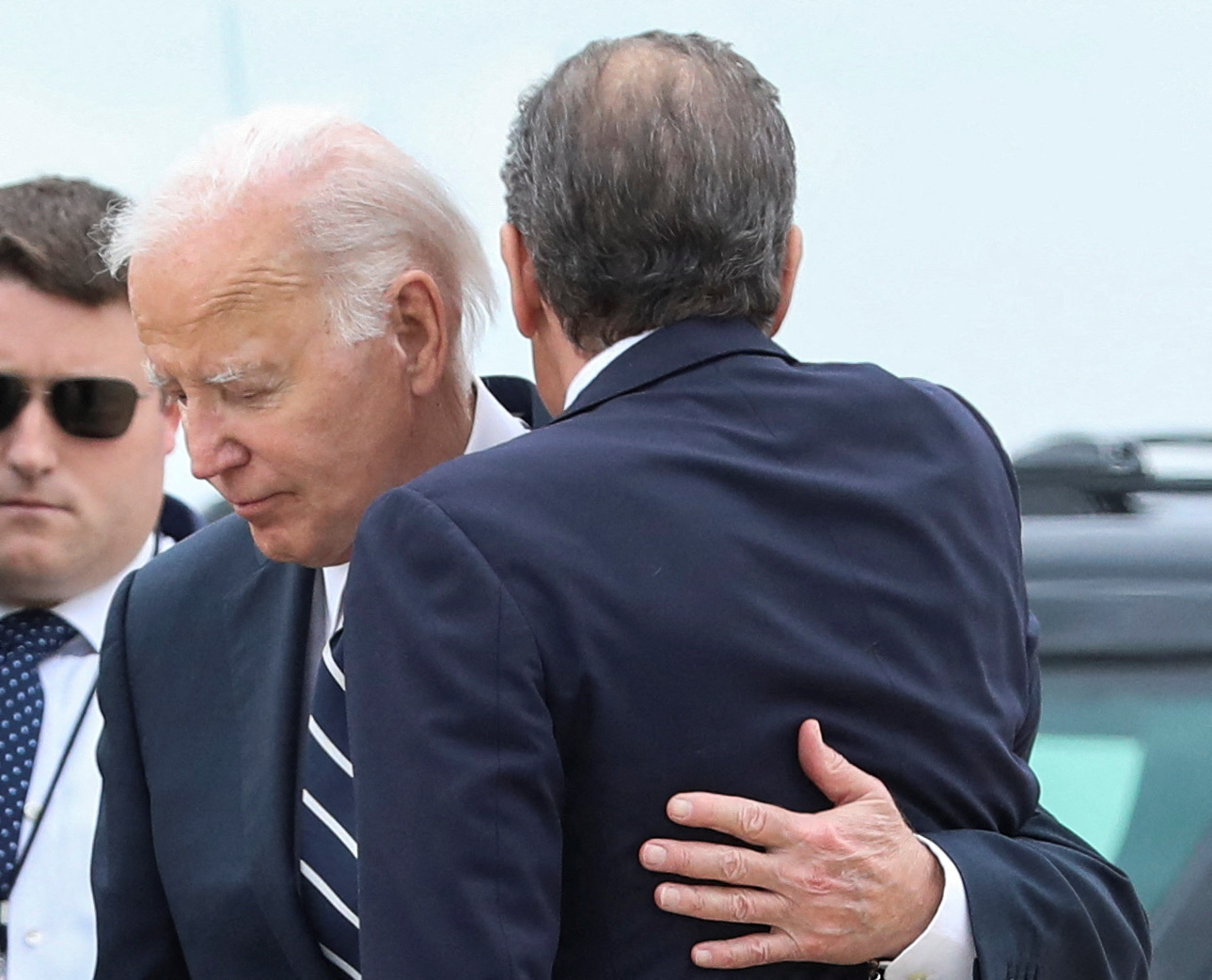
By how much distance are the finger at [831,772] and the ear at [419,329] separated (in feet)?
2.43

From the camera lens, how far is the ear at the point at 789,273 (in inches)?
66.0

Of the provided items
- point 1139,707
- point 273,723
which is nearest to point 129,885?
point 273,723

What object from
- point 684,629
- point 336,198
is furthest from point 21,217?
point 684,629

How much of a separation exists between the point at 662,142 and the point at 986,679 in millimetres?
559

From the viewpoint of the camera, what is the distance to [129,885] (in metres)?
2.06

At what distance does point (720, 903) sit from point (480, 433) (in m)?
0.85

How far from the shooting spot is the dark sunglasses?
283 centimetres


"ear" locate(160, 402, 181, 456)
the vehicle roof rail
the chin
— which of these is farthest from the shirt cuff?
"ear" locate(160, 402, 181, 456)

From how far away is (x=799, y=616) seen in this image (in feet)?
4.82

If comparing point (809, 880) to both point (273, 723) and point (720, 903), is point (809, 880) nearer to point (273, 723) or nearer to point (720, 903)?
point (720, 903)

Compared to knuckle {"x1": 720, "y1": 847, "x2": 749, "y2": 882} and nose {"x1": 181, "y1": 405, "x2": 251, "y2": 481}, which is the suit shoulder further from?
knuckle {"x1": 720, "y1": 847, "x2": 749, "y2": 882}

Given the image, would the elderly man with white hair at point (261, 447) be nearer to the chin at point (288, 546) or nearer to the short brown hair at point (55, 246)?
the chin at point (288, 546)

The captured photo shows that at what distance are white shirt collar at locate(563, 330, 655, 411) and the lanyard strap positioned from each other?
129 centimetres

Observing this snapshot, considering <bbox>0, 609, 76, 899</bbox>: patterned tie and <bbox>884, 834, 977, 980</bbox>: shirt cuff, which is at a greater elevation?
<bbox>884, 834, 977, 980</bbox>: shirt cuff
